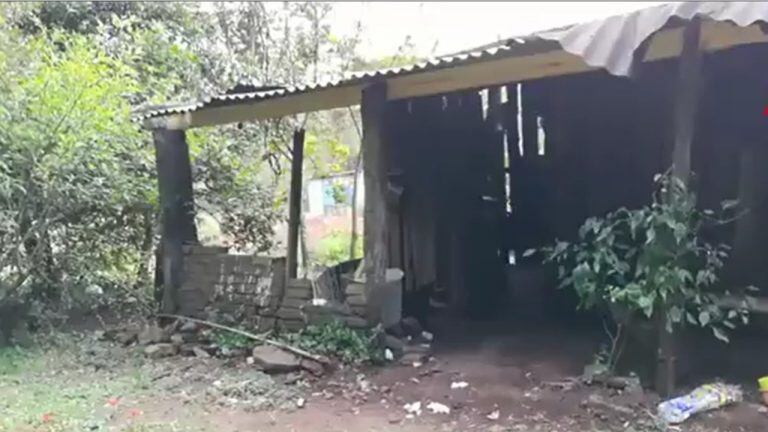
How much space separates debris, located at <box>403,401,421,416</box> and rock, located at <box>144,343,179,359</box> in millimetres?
2528

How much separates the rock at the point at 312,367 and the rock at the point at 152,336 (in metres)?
1.79

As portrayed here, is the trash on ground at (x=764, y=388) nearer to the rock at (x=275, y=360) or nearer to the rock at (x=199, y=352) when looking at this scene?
the rock at (x=275, y=360)

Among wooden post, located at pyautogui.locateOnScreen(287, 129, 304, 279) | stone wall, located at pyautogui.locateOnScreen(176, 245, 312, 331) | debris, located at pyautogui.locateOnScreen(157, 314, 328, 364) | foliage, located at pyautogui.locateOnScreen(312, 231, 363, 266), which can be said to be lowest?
debris, located at pyautogui.locateOnScreen(157, 314, 328, 364)

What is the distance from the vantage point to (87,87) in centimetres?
639

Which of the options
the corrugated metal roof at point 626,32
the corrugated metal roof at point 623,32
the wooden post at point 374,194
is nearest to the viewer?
the corrugated metal roof at point 623,32

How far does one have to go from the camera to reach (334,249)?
10.7m

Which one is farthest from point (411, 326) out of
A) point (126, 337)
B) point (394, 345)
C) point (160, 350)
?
point (126, 337)

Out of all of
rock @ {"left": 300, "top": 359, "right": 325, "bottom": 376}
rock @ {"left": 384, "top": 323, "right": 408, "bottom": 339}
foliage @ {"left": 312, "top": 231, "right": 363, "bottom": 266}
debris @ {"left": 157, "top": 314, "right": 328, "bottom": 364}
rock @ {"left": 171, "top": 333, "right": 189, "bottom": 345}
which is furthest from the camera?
foliage @ {"left": 312, "top": 231, "right": 363, "bottom": 266}

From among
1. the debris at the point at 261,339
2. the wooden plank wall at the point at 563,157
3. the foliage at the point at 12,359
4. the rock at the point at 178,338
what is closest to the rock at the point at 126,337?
the debris at the point at 261,339

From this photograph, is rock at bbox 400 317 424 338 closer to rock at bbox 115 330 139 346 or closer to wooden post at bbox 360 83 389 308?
wooden post at bbox 360 83 389 308

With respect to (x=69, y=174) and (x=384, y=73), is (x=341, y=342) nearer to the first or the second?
(x=384, y=73)

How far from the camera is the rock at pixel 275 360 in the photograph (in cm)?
549

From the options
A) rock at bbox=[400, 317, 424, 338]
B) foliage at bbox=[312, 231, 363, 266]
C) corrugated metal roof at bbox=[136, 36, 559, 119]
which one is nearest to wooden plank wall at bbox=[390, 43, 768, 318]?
rock at bbox=[400, 317, 424, 338]

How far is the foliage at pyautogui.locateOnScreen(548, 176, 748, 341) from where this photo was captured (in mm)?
4242
